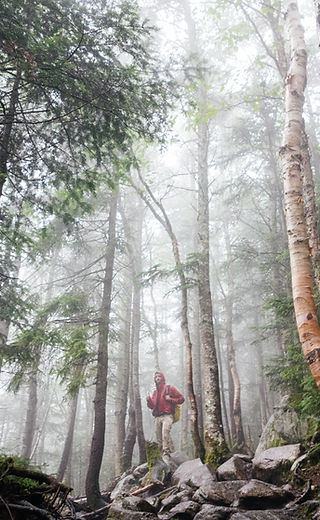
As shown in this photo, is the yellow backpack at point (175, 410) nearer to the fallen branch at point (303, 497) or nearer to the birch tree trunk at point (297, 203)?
the fallen branch at point (303, 497)

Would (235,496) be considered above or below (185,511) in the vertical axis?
above

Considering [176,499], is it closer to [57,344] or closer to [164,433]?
[164,433]

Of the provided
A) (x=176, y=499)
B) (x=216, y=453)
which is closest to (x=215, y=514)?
(x=176, y=499)

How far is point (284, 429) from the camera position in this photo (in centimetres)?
A: 718

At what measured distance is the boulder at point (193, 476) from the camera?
593cm

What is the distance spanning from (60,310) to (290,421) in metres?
7.03

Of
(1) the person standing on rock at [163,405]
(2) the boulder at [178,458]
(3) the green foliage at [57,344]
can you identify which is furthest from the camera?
(1) the person standing on rock at [163,405]

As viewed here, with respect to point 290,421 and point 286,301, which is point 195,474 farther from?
point 286,301

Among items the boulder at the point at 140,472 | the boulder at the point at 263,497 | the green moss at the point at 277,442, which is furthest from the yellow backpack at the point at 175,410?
the boulder at the point at 263,497

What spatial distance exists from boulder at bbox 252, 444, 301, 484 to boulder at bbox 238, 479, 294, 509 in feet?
2.44

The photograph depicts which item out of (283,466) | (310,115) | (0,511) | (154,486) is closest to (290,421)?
(283,466)

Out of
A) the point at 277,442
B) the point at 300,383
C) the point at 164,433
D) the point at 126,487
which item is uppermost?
the point at 300,383

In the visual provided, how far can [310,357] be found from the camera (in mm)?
3338

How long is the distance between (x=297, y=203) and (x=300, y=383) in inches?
182
